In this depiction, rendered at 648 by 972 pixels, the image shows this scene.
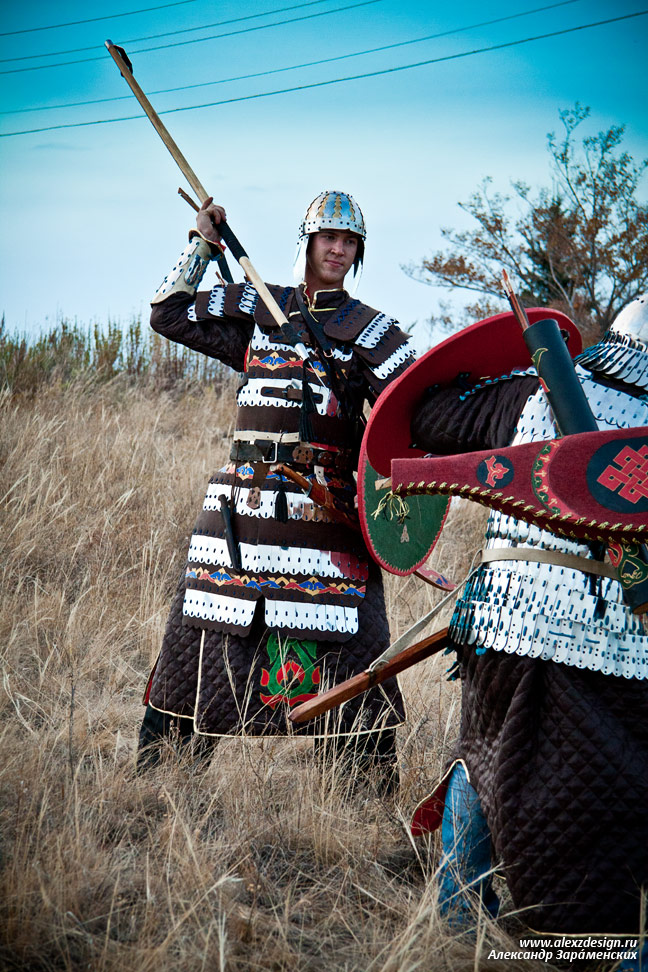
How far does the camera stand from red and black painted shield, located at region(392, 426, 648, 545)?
1.59 metres

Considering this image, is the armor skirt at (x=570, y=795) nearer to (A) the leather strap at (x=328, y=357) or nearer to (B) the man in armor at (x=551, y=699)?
(B) the man in armor at (x=551, y=699)

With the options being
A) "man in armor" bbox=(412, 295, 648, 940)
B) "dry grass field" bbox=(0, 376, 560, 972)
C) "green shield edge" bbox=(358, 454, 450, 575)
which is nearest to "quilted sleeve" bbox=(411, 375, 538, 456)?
"man in armor" bbox=(412, 295, 648, 940)

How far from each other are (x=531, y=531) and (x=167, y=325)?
5.21 ft

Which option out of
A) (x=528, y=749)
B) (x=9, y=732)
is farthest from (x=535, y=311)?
(x=9, y=732)

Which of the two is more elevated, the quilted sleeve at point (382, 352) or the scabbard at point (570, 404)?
the quilted sleeve at point (382, 352)

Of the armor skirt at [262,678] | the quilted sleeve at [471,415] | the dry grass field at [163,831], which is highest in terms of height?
the quilted sleeve at [471,415]

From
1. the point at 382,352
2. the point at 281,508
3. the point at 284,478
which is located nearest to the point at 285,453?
the point at 284,478

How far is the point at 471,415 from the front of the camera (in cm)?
194

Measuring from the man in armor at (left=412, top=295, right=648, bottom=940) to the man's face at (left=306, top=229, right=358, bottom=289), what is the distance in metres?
1.18

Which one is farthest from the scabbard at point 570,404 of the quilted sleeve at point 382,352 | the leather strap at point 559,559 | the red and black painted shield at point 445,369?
the quilted sleeve at point 382,352

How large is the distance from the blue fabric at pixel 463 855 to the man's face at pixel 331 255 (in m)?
1.74

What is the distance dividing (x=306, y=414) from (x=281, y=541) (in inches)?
16.5

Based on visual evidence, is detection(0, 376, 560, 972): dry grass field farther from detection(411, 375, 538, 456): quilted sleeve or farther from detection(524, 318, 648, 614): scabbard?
detection(411, 375, 538, 456): quilted sleeve

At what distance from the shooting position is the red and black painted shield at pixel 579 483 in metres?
1.59
